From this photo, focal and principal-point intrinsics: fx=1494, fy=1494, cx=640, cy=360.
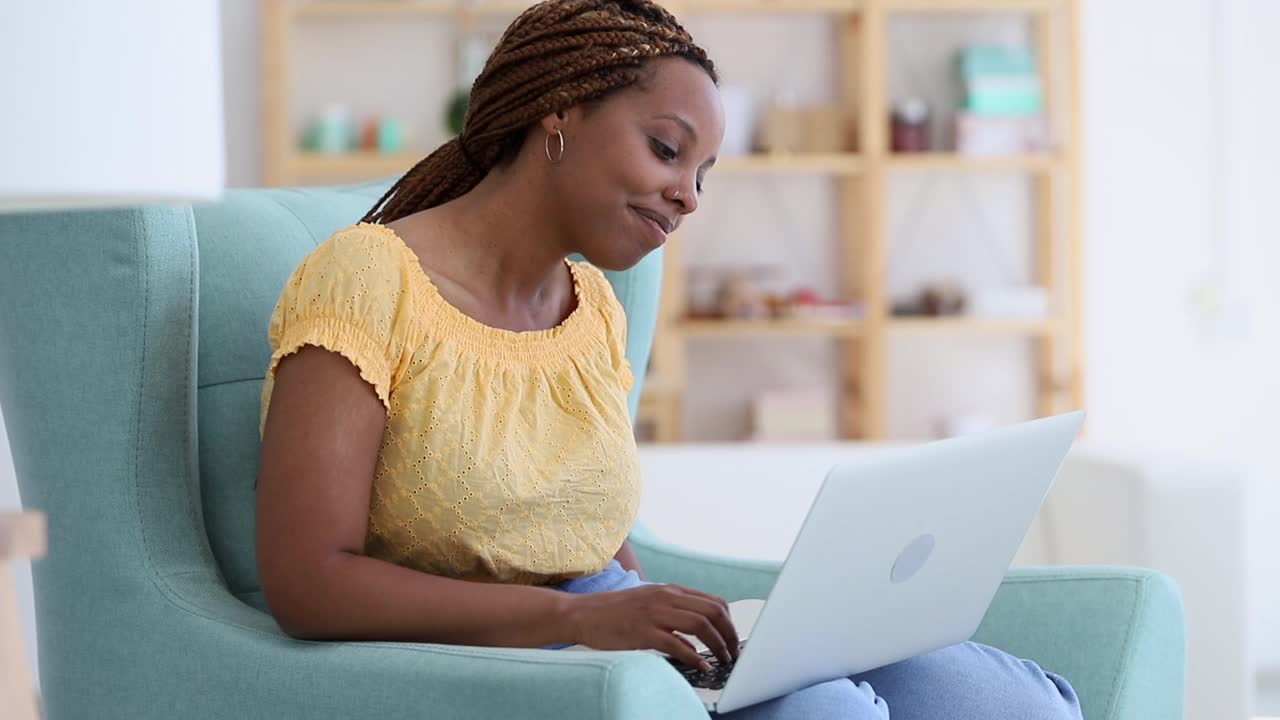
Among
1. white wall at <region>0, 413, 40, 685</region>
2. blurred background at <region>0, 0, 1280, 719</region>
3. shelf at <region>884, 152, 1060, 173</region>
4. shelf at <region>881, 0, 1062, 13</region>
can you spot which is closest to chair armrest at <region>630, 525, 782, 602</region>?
white wall at <region>0, 413, 40, 685</region>

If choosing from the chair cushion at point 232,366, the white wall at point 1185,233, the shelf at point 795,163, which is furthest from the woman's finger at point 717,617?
the white wall at point 1185,233

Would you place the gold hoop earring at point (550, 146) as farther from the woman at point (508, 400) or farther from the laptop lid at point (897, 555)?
the laptop lid at point (897, 555)

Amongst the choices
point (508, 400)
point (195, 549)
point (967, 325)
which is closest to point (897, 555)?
point (508, 400)

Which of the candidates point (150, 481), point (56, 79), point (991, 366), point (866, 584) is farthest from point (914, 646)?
point (991, 366)

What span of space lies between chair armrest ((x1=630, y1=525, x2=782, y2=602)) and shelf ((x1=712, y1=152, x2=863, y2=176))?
2252 mm

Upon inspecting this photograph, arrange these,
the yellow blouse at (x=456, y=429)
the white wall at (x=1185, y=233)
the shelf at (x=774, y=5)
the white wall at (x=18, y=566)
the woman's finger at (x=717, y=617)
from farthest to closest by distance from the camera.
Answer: the white wall at (x=1185, y=233), the shelf at (x=774, y=5), the white wall at (x=18, y=566), the yellow blouse at (x=456, y=429), the woman's finger at (x=717, y=617)

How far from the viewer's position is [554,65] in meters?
1.28

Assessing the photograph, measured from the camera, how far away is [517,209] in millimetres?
1301

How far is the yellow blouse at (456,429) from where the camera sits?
1172 mm

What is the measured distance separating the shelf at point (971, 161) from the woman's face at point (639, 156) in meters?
Result: 2.65

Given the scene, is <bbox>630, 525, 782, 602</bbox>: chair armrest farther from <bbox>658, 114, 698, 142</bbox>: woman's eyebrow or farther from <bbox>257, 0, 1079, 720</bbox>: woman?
<bbox>658, 114, 698, 142</bbox>: woman's eyebrow

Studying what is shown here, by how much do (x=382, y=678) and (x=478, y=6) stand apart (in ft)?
9.82

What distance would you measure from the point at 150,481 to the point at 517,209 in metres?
0.39

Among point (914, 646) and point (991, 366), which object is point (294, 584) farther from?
point (991, 366)
